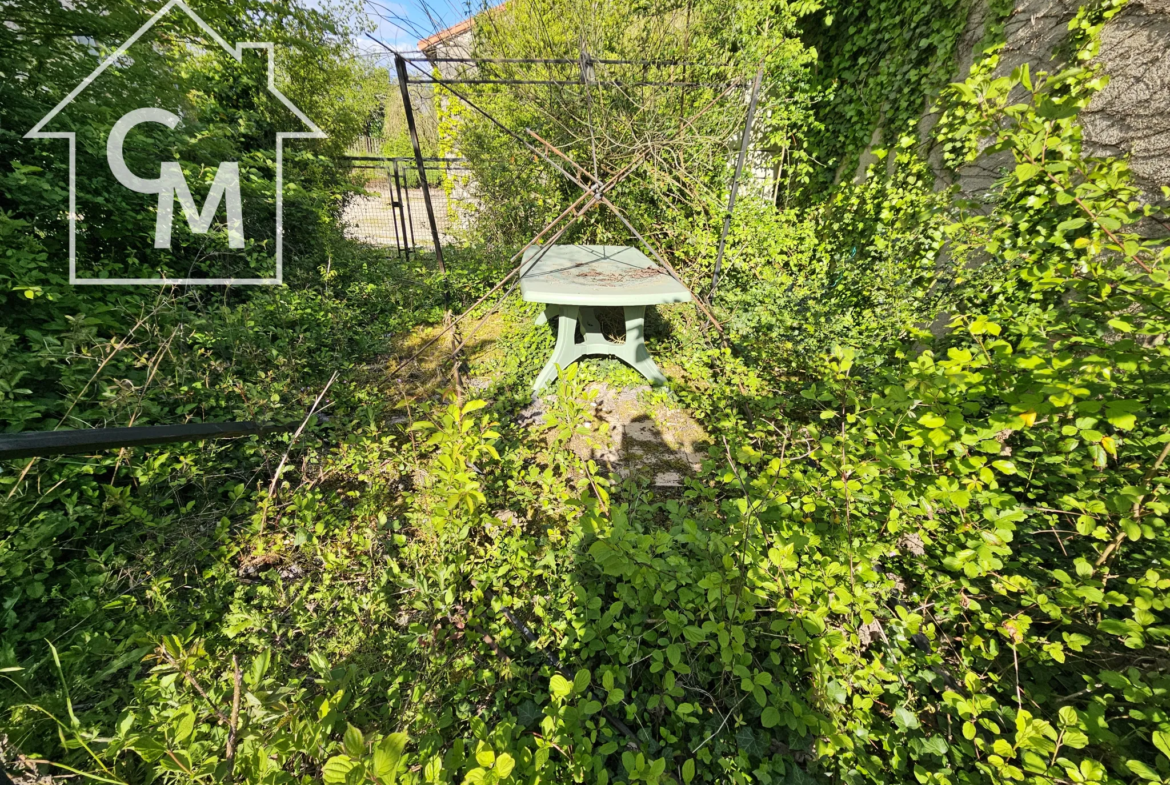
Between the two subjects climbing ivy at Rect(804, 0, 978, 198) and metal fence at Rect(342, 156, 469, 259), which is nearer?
climbing ivy at Rect(804, 0, 978, 198)

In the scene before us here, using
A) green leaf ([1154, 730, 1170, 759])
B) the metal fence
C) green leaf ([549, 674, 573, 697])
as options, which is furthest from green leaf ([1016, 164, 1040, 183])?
the metal fence

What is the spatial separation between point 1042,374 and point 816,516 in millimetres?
739

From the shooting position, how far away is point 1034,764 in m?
0.78

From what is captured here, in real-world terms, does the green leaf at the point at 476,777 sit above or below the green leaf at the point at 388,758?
below

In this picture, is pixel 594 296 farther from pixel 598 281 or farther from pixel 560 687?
pixel 560 687

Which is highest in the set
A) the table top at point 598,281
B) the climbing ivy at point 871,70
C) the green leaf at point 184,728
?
the climbing ivy at point 871,70

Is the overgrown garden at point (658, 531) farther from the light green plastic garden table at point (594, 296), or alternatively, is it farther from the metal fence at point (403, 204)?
the metal fence at point (403, 204)

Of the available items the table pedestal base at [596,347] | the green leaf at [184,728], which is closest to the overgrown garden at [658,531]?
the green leaf at [184,728]

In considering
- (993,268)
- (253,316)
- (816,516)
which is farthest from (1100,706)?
(253,316)

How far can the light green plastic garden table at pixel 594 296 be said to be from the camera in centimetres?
287

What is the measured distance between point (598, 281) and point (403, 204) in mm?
7941

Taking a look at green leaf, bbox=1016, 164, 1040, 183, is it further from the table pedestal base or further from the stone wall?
the table pedestal base

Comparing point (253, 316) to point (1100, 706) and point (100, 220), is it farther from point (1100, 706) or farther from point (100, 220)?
point (1100, 706)

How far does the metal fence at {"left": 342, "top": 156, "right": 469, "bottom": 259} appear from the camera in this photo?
6320 mm
